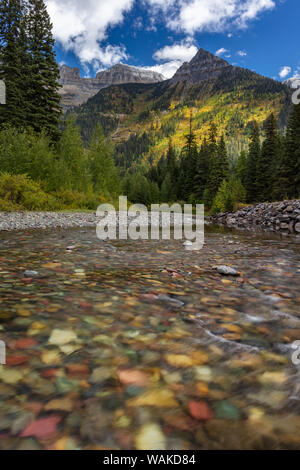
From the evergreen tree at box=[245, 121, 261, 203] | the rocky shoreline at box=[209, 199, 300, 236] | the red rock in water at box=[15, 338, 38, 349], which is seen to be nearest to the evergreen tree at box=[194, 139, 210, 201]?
the evergreen tree at box=[245, 121, 261, 203]

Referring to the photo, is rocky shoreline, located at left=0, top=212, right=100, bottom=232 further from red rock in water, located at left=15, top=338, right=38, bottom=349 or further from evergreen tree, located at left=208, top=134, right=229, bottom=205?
evergreen tree, located at left=208, top=134, right=229, bottom=205

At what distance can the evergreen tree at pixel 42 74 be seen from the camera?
1069 inches

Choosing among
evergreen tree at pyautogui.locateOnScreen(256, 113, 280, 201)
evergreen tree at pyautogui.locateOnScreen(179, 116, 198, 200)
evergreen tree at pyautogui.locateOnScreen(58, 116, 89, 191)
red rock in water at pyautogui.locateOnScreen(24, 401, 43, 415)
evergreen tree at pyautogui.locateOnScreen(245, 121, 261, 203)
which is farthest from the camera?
evergreen tree at pyautogui.locateOnScreen(179, 116, 198, 200)

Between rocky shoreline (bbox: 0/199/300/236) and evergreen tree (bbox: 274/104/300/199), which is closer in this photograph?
rocky shoreline (bbox: 0/199/300/236)

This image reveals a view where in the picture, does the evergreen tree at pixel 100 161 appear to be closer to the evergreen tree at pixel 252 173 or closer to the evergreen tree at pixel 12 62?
the evergreen tree at pixel 12 62

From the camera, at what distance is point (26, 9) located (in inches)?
1150

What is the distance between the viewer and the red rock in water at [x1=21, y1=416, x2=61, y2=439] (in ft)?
3.28

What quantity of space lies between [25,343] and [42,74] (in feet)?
113

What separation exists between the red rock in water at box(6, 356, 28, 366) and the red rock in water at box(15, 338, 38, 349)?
0.37 feet

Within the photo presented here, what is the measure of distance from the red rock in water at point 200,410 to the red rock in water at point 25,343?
3.62ft

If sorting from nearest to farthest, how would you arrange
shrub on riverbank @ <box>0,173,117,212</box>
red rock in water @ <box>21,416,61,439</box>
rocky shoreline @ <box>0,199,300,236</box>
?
red rock in water @ <box>21,416,61,439</box> < rocky shoreline @ <box>0,199,300,236</box> < shrub on riverbank @ <box>0,173,117,212</box>

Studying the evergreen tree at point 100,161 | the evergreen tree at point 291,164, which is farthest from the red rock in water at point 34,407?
the evergreen tree at point 291,164
